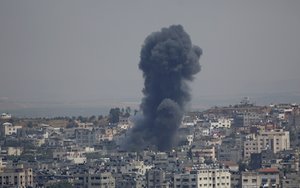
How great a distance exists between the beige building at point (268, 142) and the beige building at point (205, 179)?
16963 mm

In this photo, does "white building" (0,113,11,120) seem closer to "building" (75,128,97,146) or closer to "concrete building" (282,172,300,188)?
"building" (75,128,97,146)

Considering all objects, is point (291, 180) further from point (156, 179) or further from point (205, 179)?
point (156, 179)

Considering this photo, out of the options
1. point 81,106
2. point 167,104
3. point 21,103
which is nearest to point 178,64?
point 167,104

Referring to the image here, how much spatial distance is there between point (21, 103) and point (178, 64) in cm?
1256

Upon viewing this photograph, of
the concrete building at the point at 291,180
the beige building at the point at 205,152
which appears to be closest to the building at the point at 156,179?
the concrete building at the point at 291,180

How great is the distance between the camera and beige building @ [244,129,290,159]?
225 ft

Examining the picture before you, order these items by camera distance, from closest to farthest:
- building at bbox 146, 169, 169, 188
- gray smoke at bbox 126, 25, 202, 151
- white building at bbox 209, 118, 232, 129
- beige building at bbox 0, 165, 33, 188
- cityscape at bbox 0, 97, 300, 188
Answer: building at bbox 146, 169, 169, 188
cityscape at bbox 0, 97, 300, 188
beige building at bbox 0, 165, 33, 188
gray smoke at bbox 126, 25, 202, 151
white building at bbox 209, 118, 232, 129

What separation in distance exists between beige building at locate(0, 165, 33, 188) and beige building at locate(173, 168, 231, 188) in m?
4.90

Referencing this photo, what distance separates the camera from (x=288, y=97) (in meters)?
Result: 105

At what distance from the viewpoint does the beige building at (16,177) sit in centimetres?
5162

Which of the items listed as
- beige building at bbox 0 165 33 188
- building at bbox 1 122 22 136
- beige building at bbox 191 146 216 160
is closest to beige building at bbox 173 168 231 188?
beige building at bbox 0 165 33 188

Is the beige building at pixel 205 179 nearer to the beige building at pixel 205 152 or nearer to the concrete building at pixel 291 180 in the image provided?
the concrete building at pixel 291 180

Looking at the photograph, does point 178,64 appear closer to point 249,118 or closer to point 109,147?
point 109,147

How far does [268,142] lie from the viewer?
7112cm
